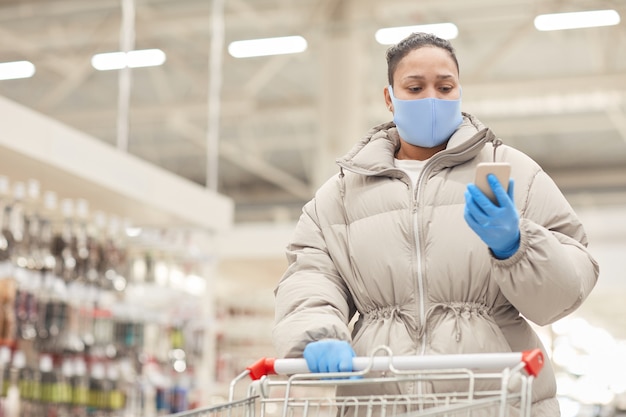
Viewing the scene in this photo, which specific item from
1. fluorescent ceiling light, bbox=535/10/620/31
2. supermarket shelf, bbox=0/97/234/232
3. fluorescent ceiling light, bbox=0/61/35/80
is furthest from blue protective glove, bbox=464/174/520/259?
fluorescent ceiling light, bbox=535/10/620/31

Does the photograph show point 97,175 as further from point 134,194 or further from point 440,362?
point 440,362

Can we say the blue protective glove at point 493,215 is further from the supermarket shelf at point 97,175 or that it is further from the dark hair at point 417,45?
the supermarket shelf at point 97,175

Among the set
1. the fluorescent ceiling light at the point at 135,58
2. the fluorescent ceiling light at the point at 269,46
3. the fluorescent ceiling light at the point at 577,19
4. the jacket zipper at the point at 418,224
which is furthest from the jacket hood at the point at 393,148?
the fluorescent ceiling light at the point at 135,58

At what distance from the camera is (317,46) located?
42.9 ft

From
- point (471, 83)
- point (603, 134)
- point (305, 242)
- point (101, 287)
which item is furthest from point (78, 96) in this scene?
point (305, 242)

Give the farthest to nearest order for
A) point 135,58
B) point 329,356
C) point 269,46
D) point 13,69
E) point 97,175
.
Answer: point 135,58 < point 269,46 < point 13,69 < point 97,175 < point 329,356

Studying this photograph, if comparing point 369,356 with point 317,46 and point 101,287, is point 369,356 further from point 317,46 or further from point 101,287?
point 317,46

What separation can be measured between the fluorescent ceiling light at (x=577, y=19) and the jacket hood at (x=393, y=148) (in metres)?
9.13

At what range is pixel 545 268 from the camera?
6.80 feet

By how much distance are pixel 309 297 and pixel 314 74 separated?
46.0ft

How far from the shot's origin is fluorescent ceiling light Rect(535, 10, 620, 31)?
1113cm

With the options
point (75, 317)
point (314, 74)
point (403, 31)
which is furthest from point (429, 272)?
point (314, 74)

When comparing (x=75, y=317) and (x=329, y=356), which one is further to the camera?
(x=75, y=317)

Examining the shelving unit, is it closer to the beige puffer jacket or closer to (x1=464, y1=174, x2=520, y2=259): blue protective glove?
the beige puffer jacket
